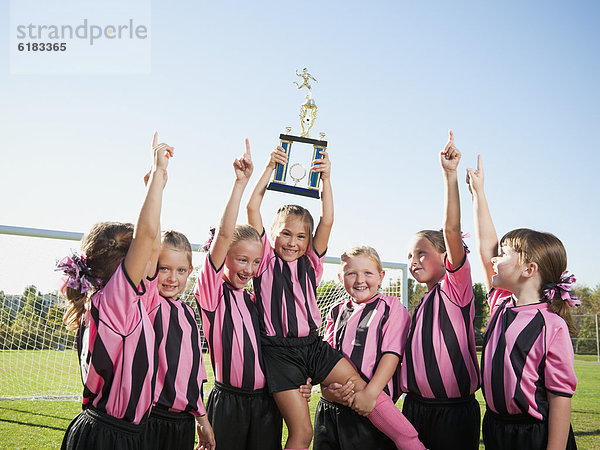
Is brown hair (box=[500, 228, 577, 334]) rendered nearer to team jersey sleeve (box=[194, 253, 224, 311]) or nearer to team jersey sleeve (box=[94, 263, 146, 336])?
team jersey sleeve (box=[194, 253, 224, 311])

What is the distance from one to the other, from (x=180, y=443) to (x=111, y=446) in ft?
2.20

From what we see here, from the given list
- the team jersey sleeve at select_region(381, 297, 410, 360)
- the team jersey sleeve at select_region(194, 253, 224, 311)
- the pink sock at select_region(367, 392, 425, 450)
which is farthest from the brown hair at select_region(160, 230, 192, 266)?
the pink sock at select_region(367, 392, 425, 450)

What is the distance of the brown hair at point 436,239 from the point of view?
303cm

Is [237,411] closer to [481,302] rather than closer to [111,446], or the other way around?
[111,446]

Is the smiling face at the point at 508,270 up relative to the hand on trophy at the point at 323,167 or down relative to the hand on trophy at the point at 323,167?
down

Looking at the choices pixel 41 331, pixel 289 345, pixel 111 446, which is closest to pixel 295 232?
pixel 289 345

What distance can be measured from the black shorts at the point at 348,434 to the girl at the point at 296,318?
0.10m

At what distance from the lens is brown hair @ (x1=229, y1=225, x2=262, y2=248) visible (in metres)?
2.89

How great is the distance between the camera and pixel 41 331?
693 centimetres

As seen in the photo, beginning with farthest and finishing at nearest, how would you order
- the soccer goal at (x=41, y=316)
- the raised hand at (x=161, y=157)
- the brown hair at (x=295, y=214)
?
the soccer goal at (x=41, y=316) → the brown hair at (x=295, y=214) → the raised hand at (x=161, y=157)

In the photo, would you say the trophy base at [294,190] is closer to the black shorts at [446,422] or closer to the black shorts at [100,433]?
the black shorts at [446,422]

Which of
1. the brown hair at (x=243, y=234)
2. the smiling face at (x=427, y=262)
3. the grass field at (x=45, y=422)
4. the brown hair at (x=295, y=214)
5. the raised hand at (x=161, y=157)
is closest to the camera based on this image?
the raised hand at (x=161, y=157)

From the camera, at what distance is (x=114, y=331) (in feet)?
6.33

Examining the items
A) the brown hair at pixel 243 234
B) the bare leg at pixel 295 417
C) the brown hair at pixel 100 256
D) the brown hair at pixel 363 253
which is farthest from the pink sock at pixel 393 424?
the brown hair at pixel 100 256
